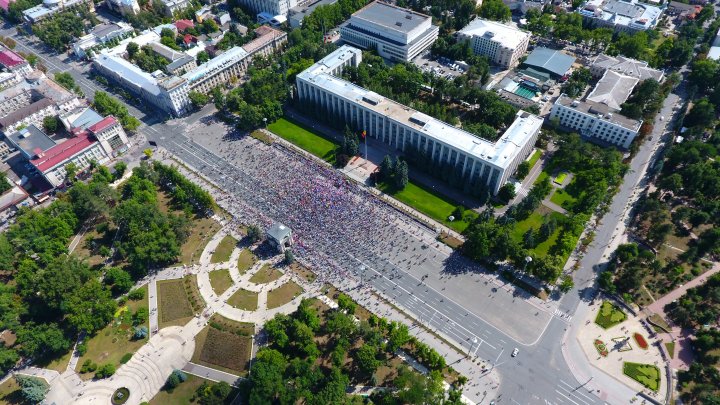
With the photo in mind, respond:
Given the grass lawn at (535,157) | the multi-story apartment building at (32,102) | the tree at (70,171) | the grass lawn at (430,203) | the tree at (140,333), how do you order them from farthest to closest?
the multi-story apartment building at (32,102) → the grass lawn at (535,157) → the tree at (70,171) → the grass lawn at (430,203) → the tree at (140,333)

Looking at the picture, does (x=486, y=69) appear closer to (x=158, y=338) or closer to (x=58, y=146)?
(x=158, y=338)

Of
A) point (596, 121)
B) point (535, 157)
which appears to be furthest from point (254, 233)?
point (596, 121)

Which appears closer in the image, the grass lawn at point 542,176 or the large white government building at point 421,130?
the large white government building at point 421,130

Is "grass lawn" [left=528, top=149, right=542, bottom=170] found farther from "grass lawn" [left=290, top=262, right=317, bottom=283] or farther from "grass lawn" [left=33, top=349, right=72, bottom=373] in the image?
"grass lawn" [left=33, top=349, right=72, bottom=373]

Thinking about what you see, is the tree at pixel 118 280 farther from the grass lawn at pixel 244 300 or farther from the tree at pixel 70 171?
the tree at pixel 70 171

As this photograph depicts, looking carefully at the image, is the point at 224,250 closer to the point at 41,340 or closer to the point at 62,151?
the point at 41,340

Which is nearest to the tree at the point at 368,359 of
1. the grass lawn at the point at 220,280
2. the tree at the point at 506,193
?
the grass lawn at the point at 220,280

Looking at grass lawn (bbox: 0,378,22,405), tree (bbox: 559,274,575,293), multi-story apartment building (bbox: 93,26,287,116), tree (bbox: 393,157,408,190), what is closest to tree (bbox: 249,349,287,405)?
grass lawn (bbox: 0,378,22,405)
